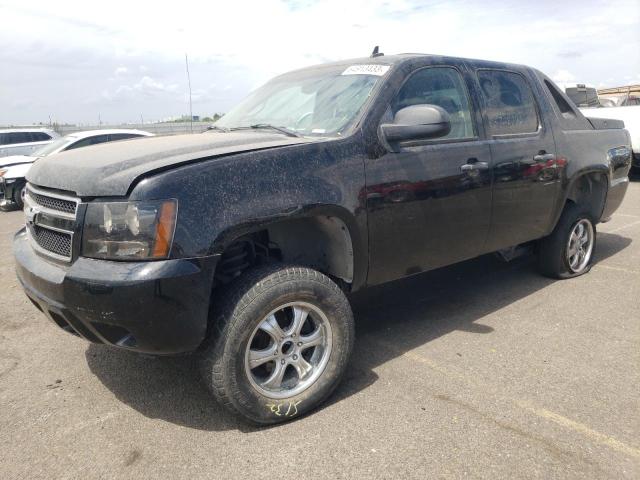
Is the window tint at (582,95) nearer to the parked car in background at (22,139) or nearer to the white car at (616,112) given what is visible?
the white car at (616,112)

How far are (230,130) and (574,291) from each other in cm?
323

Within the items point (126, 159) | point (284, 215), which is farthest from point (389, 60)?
point (126, 159)

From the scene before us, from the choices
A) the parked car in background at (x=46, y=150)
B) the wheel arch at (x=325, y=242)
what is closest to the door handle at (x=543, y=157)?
the wheel arch at (x=325, y=242)

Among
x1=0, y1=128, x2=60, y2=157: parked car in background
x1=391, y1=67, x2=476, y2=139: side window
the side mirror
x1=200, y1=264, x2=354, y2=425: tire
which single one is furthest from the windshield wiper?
x1=0, y1=128, x2=60, y2=157: parked car in background

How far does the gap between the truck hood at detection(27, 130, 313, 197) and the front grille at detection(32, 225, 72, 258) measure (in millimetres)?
237

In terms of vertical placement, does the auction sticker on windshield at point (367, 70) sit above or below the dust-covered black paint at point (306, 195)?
above

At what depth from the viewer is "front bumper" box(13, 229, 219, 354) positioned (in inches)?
90.7

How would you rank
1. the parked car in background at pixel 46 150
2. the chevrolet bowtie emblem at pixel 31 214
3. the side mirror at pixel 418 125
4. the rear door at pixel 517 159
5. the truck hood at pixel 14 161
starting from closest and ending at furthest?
the chevrolet bowtie emblem at pixel 31 214 → the side mirror at pixel 418 125 → the rear door at pixel 517 159 → the parked car in background at pixel 46 150 → the truck hood at pixel 14 161

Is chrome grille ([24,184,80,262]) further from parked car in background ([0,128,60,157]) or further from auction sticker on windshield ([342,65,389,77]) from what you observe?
parked car in background ([0,128,60,157])

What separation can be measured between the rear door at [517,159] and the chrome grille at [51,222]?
273 cm

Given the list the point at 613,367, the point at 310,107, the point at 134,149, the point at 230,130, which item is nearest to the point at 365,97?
the point at 310,107

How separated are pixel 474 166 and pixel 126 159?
223 cm

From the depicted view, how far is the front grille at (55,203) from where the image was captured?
2569 mm

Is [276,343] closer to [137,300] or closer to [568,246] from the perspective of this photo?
[137,300]
